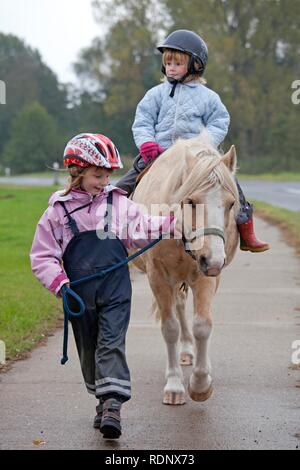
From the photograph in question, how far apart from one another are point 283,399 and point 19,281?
637cm

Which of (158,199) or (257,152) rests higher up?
(257,152)

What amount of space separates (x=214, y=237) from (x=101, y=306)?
0.82m

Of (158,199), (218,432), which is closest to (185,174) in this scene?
(158,199)

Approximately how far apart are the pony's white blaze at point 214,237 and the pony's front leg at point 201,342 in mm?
910

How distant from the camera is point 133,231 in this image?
17.8 feet

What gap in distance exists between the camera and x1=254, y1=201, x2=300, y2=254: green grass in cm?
1717

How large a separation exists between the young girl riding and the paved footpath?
3.70 ft

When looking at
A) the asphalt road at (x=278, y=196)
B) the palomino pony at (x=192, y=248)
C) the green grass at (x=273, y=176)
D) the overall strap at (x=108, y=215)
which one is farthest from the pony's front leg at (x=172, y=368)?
the green grass at (x=273, y=176)

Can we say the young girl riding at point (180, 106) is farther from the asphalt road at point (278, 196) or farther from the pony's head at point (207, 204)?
the asphalt road at point (278, 196)

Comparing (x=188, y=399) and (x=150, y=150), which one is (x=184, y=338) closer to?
(x=188, y=399)

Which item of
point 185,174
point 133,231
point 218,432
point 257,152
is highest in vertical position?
point 257,152

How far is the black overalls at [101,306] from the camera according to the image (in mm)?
5258

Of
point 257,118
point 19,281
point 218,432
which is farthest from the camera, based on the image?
point 257,118

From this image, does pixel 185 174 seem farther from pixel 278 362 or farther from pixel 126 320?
pixel 278 362
